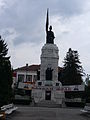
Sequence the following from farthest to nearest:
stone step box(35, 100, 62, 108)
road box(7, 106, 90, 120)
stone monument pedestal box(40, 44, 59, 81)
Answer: stone monument pedestal box(40, 44, 59, 81), stone step box(35, 100, 62, 108), road box(7, 106, 90, 120)

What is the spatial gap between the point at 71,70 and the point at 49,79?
28490 mm

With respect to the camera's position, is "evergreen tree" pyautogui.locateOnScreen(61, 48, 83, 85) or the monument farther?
"evergreen tree" pyautogui.locateOnScreen(61, 48, 83, 85)

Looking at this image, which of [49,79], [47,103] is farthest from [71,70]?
[47,103]

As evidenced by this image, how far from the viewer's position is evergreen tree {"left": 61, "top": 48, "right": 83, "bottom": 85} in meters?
86.0

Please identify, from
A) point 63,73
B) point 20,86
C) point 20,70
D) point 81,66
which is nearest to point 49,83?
point 20,86

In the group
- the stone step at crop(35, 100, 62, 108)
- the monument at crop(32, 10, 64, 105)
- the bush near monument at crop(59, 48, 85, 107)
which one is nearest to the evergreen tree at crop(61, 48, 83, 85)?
the bush near monument at crop(59, 48, 85, 107)

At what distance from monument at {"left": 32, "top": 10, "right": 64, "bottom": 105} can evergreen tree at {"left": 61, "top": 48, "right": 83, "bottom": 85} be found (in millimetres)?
24296

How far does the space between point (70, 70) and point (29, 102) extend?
1354 inches

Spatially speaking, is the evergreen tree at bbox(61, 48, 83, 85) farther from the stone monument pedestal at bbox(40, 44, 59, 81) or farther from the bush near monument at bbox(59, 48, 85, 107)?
the stone monument pedestal at bbox(40, 44, 59, 81)

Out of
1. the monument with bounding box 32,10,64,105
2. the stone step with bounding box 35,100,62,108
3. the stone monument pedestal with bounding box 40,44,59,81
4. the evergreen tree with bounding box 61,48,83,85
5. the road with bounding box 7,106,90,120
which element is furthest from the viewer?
the evergreen tree with bounding box 61,48,83,85

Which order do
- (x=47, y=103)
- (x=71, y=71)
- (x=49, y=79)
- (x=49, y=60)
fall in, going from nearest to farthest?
(x=47, y=103) → (x=49, y=60) → (x=49, y=79) → (x=71, y=71)

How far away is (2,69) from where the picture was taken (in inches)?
1147

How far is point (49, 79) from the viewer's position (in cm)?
6128

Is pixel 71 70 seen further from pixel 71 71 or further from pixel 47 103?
pixel 47 103
